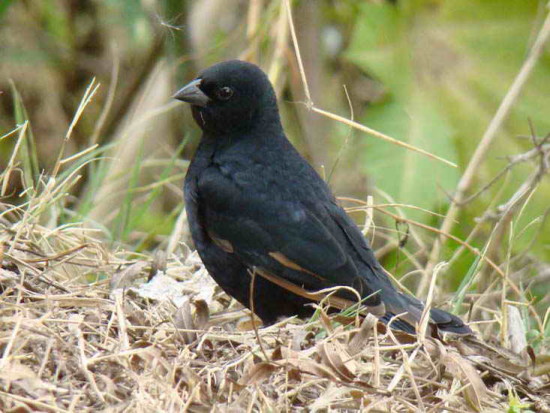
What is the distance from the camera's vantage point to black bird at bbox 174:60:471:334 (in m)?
3.46

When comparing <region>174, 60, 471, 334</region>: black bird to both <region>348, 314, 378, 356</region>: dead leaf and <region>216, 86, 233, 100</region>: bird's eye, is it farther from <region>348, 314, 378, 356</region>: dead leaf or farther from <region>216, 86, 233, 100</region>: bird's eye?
<region>348, 314, 378, 356</region>: dead leaf

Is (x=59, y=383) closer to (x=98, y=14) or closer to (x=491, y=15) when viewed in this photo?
(x=491, y=15)

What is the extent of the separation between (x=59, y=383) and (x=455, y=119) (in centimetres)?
294

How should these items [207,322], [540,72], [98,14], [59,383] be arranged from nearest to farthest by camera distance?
[59,383] → [207,322] → [540,72] → [98,14]

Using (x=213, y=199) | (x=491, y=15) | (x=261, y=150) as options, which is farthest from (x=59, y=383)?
(x=491, y=15)

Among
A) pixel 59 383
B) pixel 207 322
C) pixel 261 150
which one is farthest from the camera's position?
pixel 261 150

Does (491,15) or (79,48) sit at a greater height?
→ (491,15)

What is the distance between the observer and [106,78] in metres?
6.55

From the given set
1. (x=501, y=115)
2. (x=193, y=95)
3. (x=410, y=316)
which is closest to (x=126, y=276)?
(x=193, y=95)

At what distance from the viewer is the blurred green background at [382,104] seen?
445 cm

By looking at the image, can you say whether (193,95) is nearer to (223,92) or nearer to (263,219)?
(223,92)

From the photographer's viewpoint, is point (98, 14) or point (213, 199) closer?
point (213, 199)

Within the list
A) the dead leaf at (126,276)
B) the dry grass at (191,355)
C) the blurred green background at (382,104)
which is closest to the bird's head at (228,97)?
the blurred green background at (382,104)

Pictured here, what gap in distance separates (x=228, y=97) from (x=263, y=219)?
568 mm
